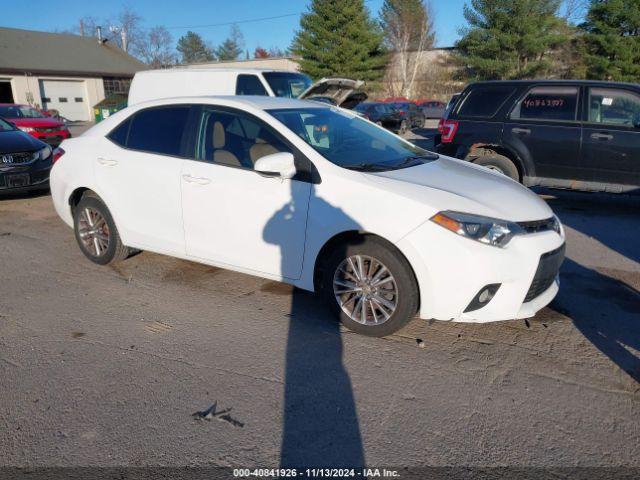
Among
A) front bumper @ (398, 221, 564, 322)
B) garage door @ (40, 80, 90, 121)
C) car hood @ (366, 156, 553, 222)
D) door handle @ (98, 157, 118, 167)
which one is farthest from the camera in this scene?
garage door @ (40, 80, 90, 121)

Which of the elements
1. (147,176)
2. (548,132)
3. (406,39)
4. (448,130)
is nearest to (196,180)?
(147,176)

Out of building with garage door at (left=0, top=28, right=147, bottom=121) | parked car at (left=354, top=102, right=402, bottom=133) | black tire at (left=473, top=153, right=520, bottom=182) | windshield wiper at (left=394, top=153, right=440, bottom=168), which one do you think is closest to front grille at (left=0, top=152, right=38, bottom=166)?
windshield wiper at (left=394, top=153, right=440, bottom=168)

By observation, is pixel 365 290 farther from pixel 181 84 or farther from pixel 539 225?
pixel 181 84

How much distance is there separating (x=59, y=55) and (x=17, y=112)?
75.3 ft

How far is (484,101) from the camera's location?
779 cm

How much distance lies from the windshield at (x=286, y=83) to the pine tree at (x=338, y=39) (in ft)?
105

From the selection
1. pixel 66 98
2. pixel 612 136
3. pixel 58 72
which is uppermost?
pixel 58 72

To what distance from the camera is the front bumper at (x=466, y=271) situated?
10.4 ft

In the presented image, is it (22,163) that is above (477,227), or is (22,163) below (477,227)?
below

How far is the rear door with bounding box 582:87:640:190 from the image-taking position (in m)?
6.87

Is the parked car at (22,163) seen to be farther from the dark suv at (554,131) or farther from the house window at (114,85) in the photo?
the house window at (114,85)

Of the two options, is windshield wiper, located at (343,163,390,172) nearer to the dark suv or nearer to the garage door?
the dark suv

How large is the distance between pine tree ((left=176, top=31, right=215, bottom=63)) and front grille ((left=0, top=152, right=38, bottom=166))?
93.6 m

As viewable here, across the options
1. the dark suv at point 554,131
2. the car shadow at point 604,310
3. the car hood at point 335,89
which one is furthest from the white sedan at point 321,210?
the car hood at point 335,89
